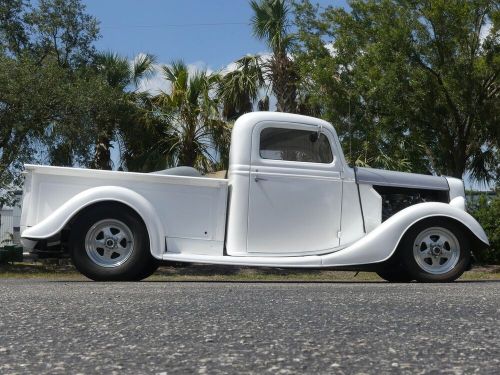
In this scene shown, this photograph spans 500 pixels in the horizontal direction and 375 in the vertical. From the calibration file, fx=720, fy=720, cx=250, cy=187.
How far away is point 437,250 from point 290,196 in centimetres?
171

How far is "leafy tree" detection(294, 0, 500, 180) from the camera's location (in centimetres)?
1684

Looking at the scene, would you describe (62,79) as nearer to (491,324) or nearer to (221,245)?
(221,245)

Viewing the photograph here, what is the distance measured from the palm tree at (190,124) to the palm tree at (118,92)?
0.85 metres

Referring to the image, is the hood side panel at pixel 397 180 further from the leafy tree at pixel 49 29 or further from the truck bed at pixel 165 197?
the leafy tree at pixel 49 29

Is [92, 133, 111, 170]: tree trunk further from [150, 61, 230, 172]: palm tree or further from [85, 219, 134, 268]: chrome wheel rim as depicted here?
[85, 219, 134, 268]: chrome wheel rim

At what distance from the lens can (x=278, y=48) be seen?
21.0m

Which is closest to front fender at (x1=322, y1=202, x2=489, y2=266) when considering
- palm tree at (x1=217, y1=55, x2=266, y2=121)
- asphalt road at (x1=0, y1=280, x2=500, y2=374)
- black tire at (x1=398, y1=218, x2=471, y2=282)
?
black tire at (x1=398, y1=218, x2=471, y2=282)

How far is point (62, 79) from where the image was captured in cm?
1914

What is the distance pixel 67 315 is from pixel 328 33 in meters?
16.5

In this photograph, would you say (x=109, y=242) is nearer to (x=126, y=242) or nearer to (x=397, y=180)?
(x=126, y=242)

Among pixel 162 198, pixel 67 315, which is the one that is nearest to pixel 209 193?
pixel 162 198

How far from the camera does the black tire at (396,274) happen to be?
26.6ft

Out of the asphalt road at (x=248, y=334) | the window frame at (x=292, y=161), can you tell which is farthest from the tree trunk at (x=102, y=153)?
the asphalt road at (x=248, y=334)

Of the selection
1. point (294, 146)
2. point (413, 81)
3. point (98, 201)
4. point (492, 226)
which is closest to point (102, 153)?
point (413, 81)
